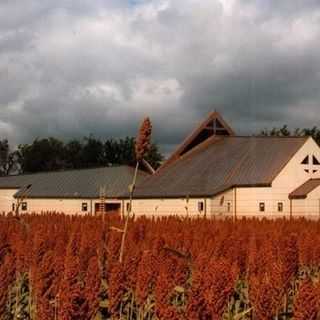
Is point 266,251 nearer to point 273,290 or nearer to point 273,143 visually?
point 273,290

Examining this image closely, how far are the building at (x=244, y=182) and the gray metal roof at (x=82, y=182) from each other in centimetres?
645

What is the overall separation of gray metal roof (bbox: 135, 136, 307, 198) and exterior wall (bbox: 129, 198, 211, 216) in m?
0.38

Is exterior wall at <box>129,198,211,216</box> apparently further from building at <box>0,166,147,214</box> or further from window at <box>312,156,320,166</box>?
window at <box>312,156,320,166</box>

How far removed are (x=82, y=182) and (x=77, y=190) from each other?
159 cm

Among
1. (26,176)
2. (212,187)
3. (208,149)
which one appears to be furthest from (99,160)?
(212,187)

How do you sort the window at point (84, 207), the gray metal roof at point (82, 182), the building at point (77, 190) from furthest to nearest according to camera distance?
the gray metal roof at point (82, 182) → the window at point (84, 207) → the building at point (77, 190)

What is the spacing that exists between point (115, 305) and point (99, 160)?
99.5 meters

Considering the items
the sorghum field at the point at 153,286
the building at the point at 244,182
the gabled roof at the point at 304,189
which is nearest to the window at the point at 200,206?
the building at the point at 244,182

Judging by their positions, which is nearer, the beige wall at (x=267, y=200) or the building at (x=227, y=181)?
the beige wall at (x=267, y=200)

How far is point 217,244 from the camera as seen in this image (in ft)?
31.3

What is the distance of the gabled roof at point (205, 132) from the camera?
53469 millimetres

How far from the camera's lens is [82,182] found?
192 ft

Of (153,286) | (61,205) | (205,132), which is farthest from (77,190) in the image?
(153,286)

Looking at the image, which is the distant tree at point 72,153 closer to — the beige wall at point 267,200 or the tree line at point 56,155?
the tree line at point 56,155
